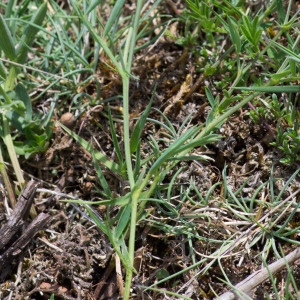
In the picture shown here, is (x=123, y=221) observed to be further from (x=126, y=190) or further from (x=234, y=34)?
(x=234, y=34)

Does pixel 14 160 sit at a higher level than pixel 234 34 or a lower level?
lower

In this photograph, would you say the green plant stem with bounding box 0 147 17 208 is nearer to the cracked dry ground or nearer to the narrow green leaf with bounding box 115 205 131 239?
the cracked dry ground

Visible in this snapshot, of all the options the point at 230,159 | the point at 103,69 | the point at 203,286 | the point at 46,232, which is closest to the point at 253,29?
the point at 230,159

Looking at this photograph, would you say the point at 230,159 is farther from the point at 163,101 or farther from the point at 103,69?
the point at 103,69

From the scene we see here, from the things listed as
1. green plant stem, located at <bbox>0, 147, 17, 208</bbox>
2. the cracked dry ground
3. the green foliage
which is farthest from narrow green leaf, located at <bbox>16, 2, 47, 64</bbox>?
green plant stem, located at <bbox>0, 147, 17, 208</bbox>

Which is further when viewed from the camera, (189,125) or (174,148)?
(189,125)

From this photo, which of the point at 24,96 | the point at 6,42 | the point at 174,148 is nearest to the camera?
the point at 174,148

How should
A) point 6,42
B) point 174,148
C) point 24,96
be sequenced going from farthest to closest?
point 24,96, point 6,42, point 174,148

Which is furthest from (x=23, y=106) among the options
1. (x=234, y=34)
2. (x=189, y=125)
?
(x=234, y=34)
